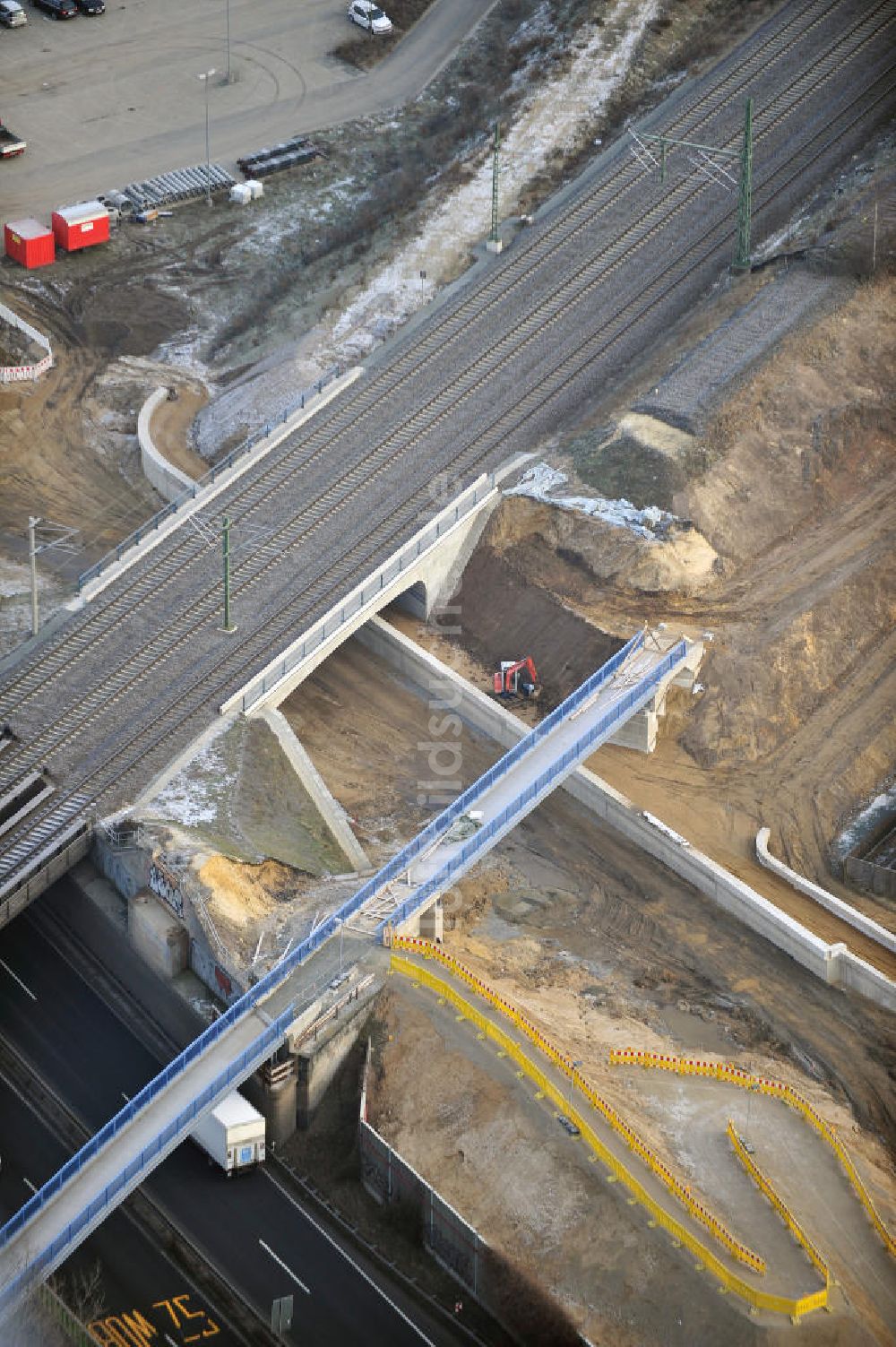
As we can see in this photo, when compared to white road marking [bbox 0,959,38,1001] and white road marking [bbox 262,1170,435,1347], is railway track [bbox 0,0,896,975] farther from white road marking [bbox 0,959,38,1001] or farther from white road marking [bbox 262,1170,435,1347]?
white road marking [bbox 262,1170,435,1347]

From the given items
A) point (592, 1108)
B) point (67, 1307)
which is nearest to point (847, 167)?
point (592, 1108)

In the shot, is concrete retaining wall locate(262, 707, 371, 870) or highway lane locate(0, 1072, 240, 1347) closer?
highway lane locate(0, 1072, 240, 1347)

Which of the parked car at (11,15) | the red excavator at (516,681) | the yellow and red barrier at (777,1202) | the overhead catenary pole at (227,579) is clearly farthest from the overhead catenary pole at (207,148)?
the yellow and red barrier at (777,1202)

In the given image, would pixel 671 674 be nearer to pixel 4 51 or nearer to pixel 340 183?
pixel 340 183

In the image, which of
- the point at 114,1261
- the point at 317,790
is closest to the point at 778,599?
the point at 317,790

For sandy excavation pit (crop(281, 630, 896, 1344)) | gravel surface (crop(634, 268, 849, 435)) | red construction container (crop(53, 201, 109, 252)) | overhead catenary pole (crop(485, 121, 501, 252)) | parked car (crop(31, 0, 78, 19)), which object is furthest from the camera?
parked car (crop(31, 0, 78, 19))

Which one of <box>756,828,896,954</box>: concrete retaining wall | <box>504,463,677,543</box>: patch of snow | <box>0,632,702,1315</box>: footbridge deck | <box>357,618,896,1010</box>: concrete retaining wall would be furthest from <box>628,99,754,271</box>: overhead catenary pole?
<box>756,828,896,954</box>: concrete retaining wall

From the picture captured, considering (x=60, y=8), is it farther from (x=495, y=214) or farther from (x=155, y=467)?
(x=155, y=467)
